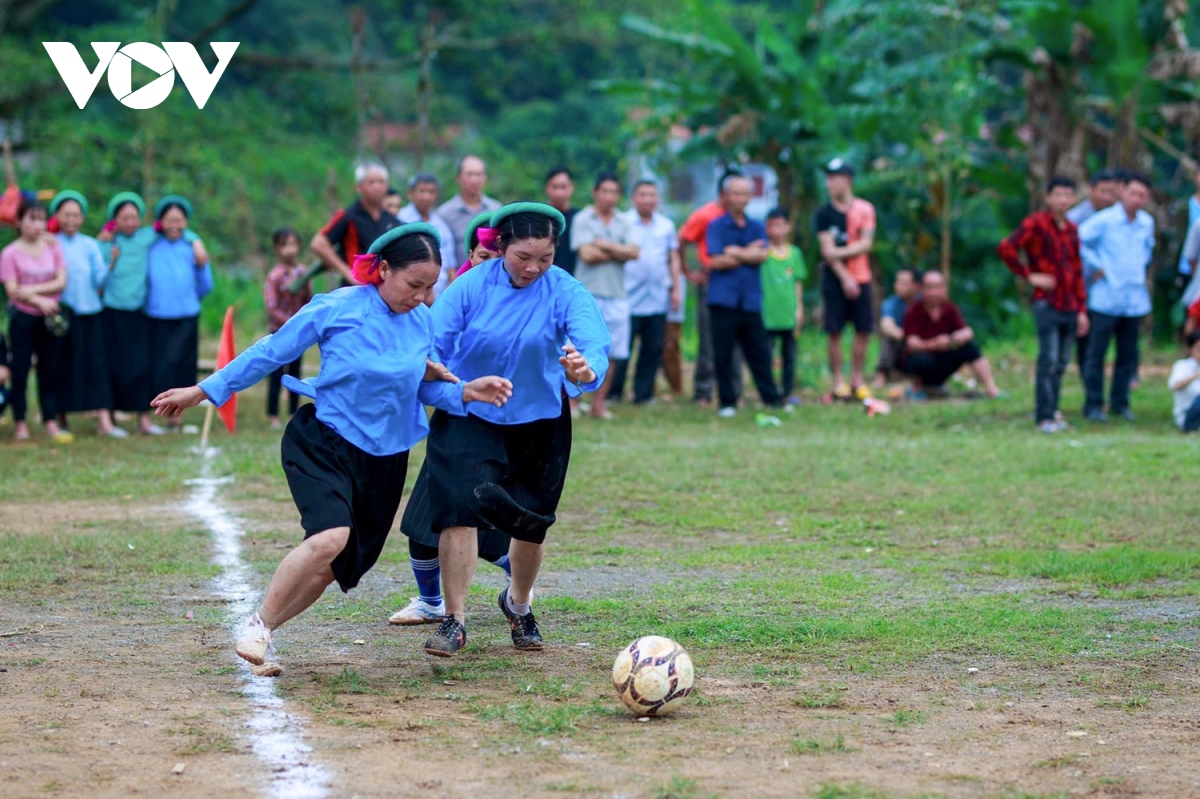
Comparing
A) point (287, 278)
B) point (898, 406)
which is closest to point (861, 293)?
point (898, 406)

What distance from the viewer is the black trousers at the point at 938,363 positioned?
50.5 ft

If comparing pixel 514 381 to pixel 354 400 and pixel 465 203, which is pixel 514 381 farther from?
pixel 465 203

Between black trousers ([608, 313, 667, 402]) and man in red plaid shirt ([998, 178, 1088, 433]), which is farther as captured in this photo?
black trousers ([608, 313, 667, 402])

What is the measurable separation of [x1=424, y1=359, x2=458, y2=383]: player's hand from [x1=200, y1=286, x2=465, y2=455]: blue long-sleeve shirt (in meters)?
0.02

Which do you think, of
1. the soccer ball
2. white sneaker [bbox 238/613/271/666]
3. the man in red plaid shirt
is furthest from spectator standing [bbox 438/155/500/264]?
the soccer ball

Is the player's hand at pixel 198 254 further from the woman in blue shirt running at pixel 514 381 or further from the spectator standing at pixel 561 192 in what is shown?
the woman in blue shirt running at pixel 514 381

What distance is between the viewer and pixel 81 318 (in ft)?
42.0

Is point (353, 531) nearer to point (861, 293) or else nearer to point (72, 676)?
point (72, 676)

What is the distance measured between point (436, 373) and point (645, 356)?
903 centimetres

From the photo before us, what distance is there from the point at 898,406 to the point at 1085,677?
9333 mm

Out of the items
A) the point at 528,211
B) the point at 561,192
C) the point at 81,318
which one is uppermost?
the point at 561,192

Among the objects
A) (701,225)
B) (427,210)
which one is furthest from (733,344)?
(427,210)

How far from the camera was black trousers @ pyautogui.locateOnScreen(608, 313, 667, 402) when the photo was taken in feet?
47.6

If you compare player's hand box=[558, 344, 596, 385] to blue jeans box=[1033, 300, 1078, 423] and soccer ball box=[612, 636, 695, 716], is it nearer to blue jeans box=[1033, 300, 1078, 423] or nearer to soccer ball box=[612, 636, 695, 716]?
soccer ball box=[612, 636, 695, 716]
